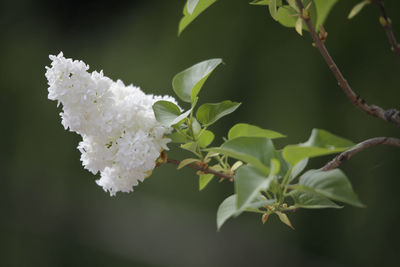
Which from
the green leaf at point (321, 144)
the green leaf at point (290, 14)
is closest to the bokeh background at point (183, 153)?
the green leaf at point (290, 14)

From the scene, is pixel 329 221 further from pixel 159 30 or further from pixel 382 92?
pixel 159 30

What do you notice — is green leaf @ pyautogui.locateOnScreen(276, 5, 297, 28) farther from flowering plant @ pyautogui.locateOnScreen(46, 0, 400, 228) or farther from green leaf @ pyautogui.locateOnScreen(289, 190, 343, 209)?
green leaf @ pyautogui.locateOnScreen(289, 190, 343, 209)

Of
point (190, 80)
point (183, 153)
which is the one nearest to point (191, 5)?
point (190, 80)

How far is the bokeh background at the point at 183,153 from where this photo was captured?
1.25m

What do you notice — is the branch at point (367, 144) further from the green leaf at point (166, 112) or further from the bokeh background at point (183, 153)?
the bokeh background at point (183, 153)

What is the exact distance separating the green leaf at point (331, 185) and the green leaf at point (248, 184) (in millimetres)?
28

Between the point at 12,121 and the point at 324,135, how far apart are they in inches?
78.9

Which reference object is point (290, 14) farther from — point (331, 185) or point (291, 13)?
point (331, 185)

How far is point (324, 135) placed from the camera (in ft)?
0.87

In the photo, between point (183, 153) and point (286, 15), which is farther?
point (183, 153)

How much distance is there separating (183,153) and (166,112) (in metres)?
1.31

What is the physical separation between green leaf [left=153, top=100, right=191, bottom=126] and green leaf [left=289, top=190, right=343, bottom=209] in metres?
0.11

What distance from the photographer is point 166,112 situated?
376 millimetres

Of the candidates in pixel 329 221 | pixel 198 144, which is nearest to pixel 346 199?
pixel 198 144
